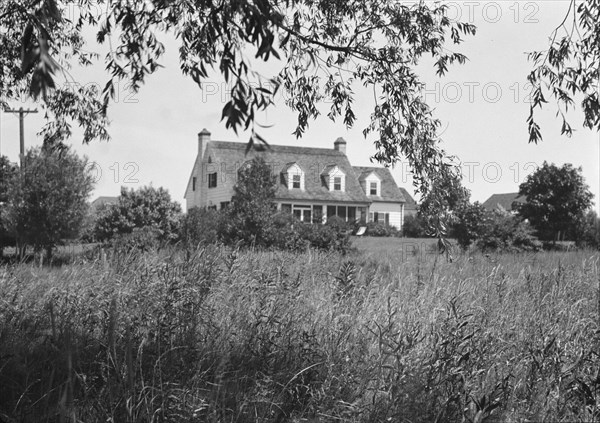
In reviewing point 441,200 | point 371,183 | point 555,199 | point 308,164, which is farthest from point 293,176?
point 441,200

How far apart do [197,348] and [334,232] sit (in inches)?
756

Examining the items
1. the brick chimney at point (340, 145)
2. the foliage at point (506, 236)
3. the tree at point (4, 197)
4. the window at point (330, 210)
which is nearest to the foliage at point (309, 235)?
the foliage at point (506, 236)

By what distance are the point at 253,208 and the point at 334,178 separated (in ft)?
64.2

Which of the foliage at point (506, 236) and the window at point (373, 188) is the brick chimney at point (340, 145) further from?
the foliage at point (506, 236)

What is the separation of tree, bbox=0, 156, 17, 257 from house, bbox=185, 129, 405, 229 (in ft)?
40.3

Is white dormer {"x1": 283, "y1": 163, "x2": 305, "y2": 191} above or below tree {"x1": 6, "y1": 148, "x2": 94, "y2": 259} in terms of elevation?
above

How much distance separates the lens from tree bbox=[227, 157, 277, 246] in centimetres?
2400

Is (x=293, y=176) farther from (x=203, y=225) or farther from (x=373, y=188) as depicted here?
(x=203, y=225)

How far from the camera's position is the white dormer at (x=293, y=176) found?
41.5 metres

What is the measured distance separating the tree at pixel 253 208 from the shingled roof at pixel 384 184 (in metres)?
20.9

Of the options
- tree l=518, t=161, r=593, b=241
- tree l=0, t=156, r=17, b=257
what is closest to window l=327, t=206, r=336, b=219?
tree l=518, t=161, r=593, b=241

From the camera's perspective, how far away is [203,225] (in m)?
22.8

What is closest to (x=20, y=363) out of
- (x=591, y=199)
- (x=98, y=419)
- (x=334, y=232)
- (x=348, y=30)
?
(x=98, y=419)

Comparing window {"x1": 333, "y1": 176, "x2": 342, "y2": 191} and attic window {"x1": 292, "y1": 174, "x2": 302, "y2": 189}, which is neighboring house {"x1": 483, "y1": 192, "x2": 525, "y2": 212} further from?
attic window {"x1": 292, "y1": 174, "x2": 302, "y2": 189}
